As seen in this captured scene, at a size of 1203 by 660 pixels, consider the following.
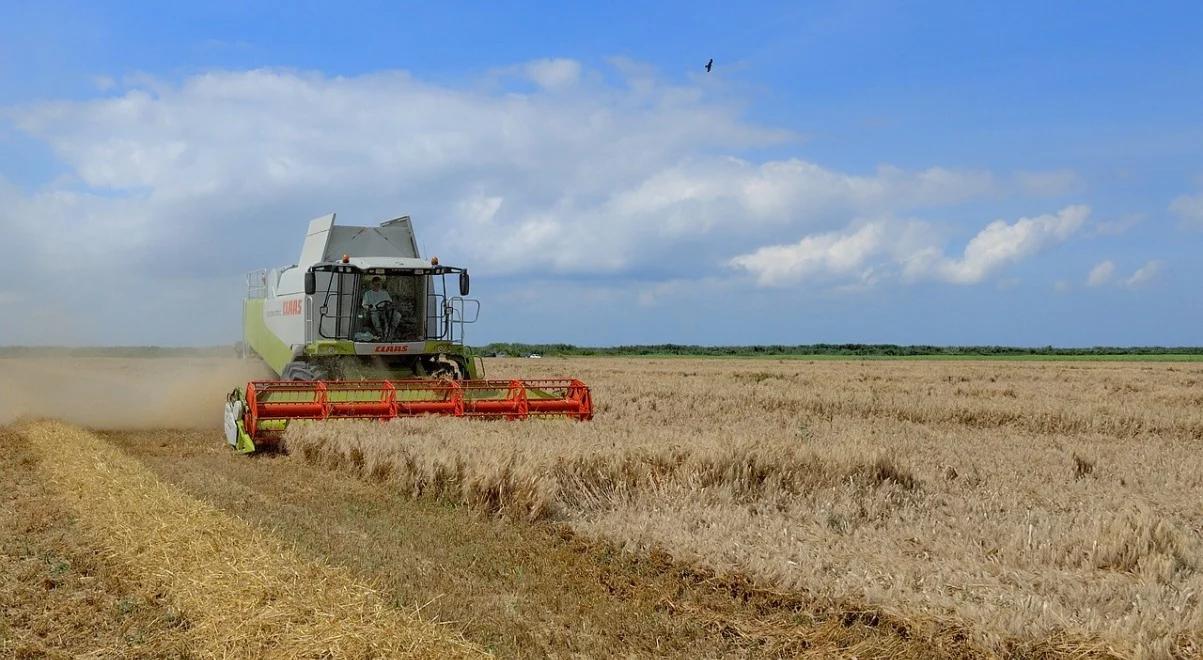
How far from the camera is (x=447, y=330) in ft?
49.1

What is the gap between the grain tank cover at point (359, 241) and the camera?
50.8 feet

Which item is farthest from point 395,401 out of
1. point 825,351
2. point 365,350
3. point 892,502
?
point 825,351

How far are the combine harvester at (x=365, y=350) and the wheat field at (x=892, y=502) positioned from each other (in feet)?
3.25

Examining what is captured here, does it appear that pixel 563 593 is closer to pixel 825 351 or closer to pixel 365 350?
pixel 365 350

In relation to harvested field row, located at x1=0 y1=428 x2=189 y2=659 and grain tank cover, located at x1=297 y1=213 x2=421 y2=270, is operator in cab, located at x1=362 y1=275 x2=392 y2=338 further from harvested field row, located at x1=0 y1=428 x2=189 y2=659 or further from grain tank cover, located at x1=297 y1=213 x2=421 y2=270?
harvested field row, located at x1=0 y1=428 x2=189 y2=659

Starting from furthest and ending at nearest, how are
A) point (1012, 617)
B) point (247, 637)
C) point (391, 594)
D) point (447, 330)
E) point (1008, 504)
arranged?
1. point (447, 330)
2. point (1008, 504)
3. point (391, 594)
4. point (247, 637)
5. point (1012, 617)

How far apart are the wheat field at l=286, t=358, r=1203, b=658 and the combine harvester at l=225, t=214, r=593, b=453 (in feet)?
3.25

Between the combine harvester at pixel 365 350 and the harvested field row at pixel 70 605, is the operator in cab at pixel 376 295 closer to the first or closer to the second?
the combine harvester at pixel 365 350

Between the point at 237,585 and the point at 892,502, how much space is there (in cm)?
472

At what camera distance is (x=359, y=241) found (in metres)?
15.7

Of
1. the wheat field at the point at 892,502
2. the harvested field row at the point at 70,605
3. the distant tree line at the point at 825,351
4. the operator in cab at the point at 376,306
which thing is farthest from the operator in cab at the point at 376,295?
the distant tree line at the point at 825,351

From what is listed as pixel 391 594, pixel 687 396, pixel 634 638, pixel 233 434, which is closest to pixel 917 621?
pixel 634 638

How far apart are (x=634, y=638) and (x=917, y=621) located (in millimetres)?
1298

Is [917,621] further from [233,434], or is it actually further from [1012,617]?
[233,434]
